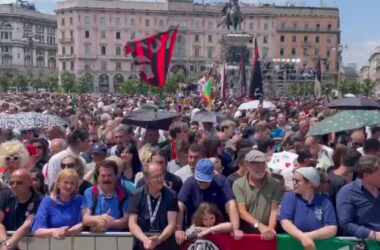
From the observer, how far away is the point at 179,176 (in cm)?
743

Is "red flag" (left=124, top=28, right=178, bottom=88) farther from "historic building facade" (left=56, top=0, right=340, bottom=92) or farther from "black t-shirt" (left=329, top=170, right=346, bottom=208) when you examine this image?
"historic building facade" (left=56, top=0, right=340, bottom=92)

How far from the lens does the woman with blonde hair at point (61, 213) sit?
5879mm

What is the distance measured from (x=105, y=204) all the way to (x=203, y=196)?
97 cm

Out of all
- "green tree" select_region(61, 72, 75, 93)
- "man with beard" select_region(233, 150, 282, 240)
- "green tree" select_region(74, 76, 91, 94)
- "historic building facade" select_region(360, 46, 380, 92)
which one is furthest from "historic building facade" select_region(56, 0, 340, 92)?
"man with beard" select_region(233, 150, 282, 240)

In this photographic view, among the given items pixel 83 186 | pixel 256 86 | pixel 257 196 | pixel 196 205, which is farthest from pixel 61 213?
pixel 256 86

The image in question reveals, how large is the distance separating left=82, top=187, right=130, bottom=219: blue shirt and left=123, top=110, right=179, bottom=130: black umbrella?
4543mm

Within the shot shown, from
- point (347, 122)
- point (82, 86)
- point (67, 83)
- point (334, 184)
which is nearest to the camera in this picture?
point (334, 184)

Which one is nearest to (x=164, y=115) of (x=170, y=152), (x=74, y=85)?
(x=170, y=152)

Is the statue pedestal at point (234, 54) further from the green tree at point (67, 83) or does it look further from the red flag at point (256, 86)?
the green tree at point (67, 83)

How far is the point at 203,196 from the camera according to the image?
20.5ft

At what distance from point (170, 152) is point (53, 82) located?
281ft

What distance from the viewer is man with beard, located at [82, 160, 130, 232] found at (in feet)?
19.7

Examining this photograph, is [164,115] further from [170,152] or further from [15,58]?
[15,58]

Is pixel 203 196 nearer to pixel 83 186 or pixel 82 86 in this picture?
pixel 83 186
